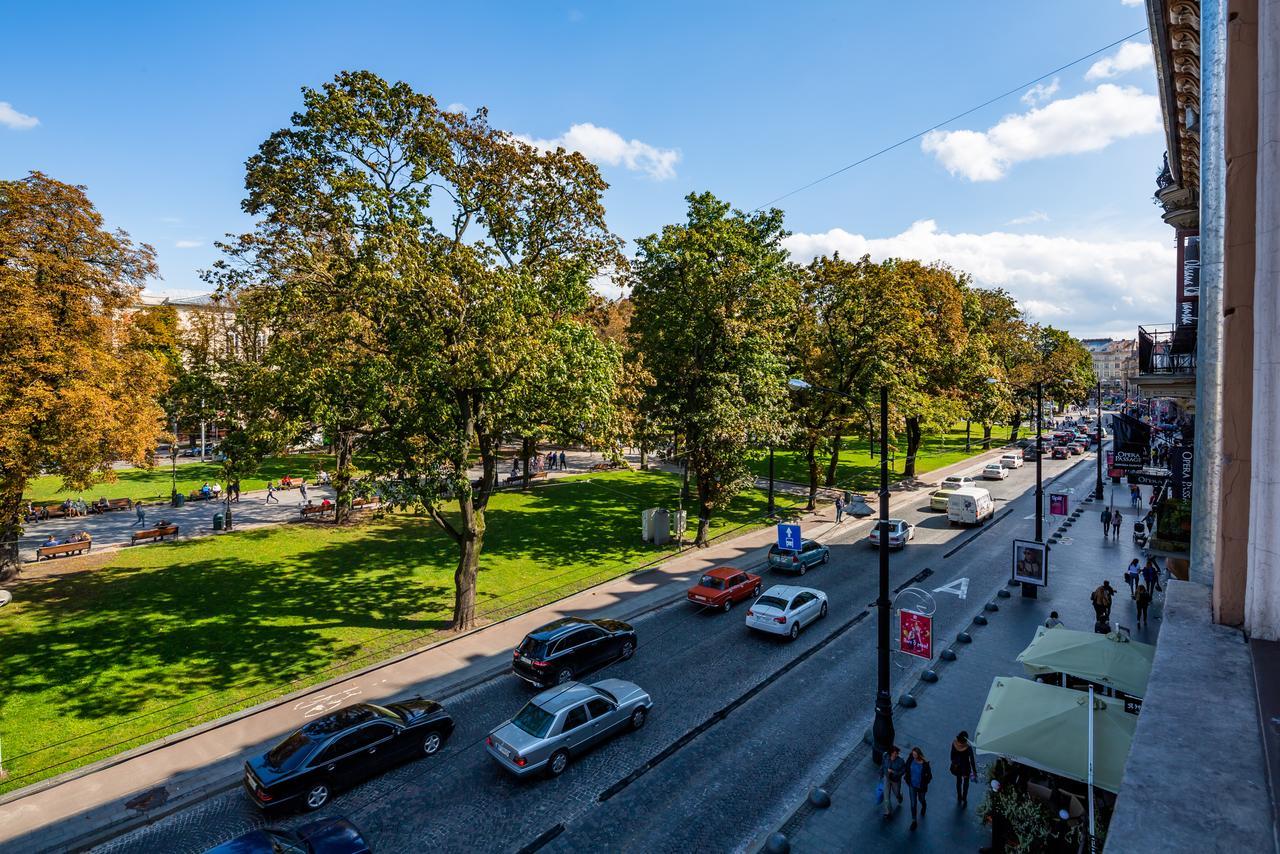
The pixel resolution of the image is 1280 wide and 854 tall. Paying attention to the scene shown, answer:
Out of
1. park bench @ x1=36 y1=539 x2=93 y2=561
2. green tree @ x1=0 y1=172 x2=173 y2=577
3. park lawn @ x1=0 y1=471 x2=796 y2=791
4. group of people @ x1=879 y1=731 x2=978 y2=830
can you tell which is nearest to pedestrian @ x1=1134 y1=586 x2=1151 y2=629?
group of people @ x1=879 y1=731 x2=978 y2=830

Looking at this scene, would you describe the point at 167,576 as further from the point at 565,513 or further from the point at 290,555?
the point at 565,513

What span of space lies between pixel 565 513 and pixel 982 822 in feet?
88.5

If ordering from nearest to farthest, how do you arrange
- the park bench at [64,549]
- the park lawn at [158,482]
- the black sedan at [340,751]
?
the black sedan at [340,751], the park bench at [64,549], the park lawn at [158,482]

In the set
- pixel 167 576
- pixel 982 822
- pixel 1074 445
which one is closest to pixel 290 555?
pixel 167 576

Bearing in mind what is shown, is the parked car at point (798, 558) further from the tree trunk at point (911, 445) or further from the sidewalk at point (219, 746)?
the tree trunk at point (911, 445)

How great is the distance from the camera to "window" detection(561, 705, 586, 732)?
500 inches

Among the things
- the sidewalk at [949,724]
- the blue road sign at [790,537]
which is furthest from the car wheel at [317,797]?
the blue road sign at [790,537]

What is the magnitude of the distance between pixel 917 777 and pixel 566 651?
8.76 meters

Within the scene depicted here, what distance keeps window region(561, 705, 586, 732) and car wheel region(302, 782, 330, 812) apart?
4582 millimetres

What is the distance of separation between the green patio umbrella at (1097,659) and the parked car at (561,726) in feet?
28.3

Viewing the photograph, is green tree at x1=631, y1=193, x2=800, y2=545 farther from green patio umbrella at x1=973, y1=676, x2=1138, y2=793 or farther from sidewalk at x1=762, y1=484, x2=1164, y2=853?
green patio umbrella at x1=973, y1=676, x2=1138, y2=793

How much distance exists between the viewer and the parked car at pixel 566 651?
15.9 metres

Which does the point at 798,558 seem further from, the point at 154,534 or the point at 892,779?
the point at 154,534

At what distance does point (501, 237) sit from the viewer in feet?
66.6
